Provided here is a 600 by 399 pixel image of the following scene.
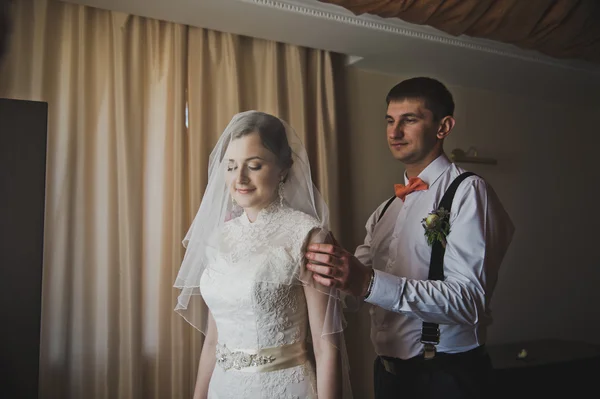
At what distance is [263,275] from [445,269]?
79cm

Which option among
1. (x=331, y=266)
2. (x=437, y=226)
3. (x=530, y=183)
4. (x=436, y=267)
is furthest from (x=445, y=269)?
(x=530, y=183)

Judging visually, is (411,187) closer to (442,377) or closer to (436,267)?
(436,267)

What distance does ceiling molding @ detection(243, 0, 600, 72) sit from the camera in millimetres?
2867

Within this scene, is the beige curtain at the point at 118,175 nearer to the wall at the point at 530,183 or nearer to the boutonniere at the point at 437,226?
the wall at the point at 530,183

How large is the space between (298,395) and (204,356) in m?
0.40

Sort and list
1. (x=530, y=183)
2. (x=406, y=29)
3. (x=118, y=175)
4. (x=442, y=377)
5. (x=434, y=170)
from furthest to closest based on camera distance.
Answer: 1. (x=530, y=183)
2. (x=406, y=29)
3. (x=118, y=175)
4. (x=434, y=170)
5. (x=442, y=377)

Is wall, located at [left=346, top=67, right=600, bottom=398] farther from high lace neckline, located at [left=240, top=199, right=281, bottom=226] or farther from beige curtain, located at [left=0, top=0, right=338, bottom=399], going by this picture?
high lace neckline, located at [left=240, top=199, right=281, bottom=226]

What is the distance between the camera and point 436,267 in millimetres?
2096

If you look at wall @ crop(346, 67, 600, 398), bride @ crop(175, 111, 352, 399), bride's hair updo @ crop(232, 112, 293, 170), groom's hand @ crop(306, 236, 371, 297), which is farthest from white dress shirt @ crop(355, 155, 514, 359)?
wall @ crop(346, 67, 600, 398)

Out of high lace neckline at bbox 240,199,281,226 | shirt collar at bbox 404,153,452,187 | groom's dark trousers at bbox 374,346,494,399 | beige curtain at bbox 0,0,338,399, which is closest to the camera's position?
high lace neckline at bbox 240,199,281,226

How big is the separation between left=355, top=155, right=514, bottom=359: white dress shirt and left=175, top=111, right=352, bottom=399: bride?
0.94 feet

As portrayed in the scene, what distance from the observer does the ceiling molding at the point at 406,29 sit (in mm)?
2867

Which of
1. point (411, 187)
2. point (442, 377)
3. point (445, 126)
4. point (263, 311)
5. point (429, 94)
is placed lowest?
point (442, 377)

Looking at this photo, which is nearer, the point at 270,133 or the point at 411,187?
the point at 270,133
